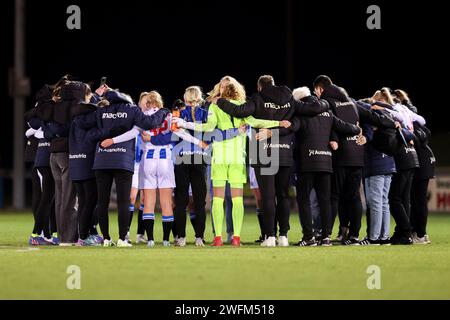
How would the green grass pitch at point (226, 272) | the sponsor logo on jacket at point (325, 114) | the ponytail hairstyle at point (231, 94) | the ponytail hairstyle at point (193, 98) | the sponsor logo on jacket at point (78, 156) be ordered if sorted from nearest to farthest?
the green grass pitch at point (226, 272), the ponytail hairstyle at point (231, 94), the sponsor logo on jacket at point (325, 114), the sponsor logo on jacket at point (78, 156), the ponytail hairstyle at point (193, 98)

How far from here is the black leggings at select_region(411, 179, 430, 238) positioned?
601 inches

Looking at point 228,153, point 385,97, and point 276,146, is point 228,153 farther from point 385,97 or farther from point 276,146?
point 385,97

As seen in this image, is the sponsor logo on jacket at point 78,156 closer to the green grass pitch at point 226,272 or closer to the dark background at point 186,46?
the green grass pitch at point 226,272

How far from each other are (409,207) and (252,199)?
1476 centimetres

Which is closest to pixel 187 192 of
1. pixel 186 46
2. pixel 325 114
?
pixel 325 114

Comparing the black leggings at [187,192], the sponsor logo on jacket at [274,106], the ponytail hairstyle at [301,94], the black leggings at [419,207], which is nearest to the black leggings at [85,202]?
the black leggings at [187,192]

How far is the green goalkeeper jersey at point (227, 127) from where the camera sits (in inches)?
551

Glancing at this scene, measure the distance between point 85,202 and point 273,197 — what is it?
2.42 meters

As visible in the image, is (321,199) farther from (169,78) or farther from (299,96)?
(169,78)

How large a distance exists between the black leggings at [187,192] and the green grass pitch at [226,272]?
0.73 meters

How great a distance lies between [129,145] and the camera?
1411cm

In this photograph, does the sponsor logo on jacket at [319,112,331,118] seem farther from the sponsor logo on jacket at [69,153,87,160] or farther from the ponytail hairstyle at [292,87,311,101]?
the sponsor logo on jacket at [69,153,87,160]

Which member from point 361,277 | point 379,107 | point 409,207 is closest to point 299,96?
point 379,107

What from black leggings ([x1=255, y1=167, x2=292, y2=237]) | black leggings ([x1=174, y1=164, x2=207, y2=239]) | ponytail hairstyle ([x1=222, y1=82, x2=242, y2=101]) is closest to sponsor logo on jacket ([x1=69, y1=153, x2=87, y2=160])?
black leggings ([x1=174, y1=164, x2=207, y2=239])
